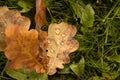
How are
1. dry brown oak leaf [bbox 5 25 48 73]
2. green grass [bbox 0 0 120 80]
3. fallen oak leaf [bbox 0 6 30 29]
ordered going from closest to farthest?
dry brown oak leaf [bbox 5 25 48 73]
fallen oak leaf [bbox 0 6 30 29]
green grass [bbox 0 0 120 80]

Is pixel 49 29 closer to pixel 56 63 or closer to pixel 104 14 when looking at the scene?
pixel 56 63

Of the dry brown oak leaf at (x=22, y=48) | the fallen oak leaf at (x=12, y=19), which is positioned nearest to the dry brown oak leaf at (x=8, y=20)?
the fallen oak leaf at (x=12, y=19)

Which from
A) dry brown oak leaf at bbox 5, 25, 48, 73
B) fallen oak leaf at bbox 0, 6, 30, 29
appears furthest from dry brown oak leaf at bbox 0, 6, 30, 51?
dry brown oak leaf at bbox 5, 25, 48, 73

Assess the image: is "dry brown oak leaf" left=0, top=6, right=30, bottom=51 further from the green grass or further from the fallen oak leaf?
the green grass

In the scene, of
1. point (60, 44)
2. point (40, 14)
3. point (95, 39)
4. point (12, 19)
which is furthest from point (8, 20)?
point (95, 39)

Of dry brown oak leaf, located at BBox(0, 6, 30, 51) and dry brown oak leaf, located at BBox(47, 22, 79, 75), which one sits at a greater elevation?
dry brown oak leaf, located at BBox(0, 6, 30, 51)

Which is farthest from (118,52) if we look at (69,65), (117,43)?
(69,65)

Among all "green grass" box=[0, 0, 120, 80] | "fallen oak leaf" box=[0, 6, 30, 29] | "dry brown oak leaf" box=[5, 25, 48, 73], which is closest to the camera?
"dry brown oak leaf" box=[5, 25, 48, 73]
